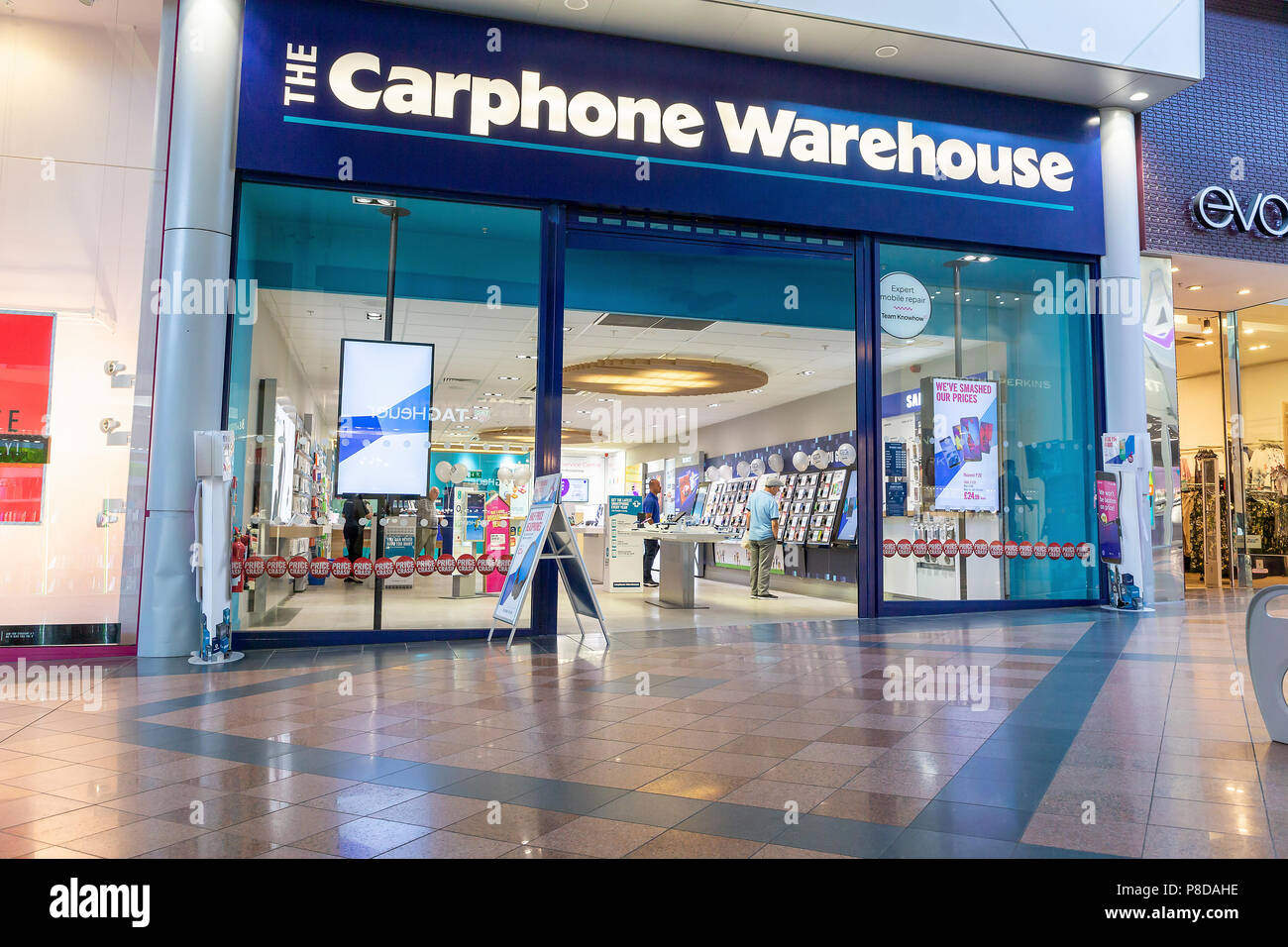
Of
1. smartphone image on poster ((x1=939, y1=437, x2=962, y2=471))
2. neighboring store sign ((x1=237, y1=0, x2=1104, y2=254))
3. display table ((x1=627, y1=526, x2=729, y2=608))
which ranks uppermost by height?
neighboring store sign ((x1=237, y1=0, x2=1104, y2=254))

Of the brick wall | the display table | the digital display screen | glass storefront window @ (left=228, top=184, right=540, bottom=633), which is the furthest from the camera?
the display table

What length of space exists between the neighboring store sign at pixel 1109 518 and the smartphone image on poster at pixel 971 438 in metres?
1.08

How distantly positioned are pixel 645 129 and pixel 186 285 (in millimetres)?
3614

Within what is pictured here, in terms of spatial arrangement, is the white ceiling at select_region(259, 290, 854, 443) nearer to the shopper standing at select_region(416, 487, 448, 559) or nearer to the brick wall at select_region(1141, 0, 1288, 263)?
the shopper standing at select_region(416, 487, 448, 559)

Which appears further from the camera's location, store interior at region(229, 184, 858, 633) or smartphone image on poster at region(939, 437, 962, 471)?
smartphone image on poster at region(939, 437, 962, 471)

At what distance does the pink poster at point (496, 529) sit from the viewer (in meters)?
6.91

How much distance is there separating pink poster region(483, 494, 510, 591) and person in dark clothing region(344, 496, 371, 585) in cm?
92

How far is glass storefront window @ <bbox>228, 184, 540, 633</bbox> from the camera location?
6.33m

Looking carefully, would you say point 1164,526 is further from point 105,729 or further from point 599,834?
point 105,729

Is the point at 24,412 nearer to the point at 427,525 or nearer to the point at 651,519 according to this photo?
the point at 427,525

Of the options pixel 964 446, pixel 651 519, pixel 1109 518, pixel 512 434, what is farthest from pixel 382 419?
pixel 1109 518

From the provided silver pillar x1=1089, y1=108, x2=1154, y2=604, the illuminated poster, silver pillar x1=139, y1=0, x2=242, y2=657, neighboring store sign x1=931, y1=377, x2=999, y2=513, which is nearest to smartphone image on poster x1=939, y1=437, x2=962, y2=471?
neighboring store sign x1=931, y1=377, x2=999, y2=513

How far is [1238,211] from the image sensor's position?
9.10 m

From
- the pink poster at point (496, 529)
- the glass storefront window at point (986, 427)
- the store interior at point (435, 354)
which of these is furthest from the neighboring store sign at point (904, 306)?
the pink poster at point (496, 529)
